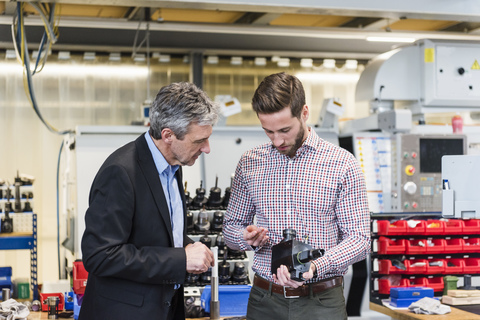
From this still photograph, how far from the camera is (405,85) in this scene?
14.2 ft

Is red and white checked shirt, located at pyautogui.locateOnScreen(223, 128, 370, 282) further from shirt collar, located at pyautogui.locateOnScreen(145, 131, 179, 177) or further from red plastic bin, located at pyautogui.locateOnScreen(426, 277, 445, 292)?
red plastic bin, located at pyautogui.locateOnScreen(426, 277, 445, 292)

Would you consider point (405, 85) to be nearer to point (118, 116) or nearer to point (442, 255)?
point (442, 255)

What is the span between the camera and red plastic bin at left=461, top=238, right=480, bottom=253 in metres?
3.85

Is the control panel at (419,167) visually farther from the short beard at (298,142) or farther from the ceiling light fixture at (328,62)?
the ceiling light fixture at (328,62)

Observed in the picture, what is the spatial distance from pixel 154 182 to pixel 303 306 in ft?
2.29

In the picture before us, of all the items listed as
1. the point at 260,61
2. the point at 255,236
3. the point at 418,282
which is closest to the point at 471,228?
the point at 418,282

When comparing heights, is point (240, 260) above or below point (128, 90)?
below

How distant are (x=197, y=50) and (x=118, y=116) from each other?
1.12 metres

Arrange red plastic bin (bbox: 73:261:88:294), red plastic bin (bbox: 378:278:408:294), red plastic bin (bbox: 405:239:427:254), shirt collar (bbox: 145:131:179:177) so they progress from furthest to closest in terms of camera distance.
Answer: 1. red plastic bin (bbox: 405:239:427:254)
2. red plastic bin (bbox: 378:278:408:294)
3. red plastic bin (bbox: 73:261:88:294)
4. shirt collar (bbox: 145:131:179:177)

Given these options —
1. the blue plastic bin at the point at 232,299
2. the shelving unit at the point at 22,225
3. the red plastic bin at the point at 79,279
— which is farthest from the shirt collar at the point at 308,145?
the shelving unit at the point at 22,225

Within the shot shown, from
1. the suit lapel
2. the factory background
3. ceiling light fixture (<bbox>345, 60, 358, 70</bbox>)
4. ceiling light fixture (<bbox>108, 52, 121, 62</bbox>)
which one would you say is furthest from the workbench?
ceiling light fixture (<bbox>345, 60, 358, 70</bbox>)

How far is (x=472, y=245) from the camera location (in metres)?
3.86

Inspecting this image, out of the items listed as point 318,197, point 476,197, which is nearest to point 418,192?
point 476,197

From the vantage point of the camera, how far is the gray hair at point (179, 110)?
1914 mm
